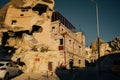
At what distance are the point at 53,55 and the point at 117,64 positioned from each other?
609 inches

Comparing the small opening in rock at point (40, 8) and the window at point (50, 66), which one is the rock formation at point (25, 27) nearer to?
the small opening in rock at point (40, 8)

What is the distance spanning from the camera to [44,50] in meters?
35.1

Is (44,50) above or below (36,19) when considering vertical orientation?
below

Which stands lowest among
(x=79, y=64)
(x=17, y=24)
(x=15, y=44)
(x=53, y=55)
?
(x=79, y=64)

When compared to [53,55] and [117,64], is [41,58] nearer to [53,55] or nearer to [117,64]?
[53,55]

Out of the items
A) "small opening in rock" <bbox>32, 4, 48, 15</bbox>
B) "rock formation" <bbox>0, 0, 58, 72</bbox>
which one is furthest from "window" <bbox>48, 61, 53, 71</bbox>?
"small opening in rock" <bbox>32, 4, 48, 15</bbox>

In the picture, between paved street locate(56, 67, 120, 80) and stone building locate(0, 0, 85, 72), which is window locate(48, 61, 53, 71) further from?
paved street locate(56, 67, 120, 80)

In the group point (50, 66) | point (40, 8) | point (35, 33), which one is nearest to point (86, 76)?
point (50, 66)

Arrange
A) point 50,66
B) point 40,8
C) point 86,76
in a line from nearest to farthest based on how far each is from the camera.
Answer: point 86,76 → point 50,66 → point 40,8

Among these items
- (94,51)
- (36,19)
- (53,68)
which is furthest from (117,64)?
(94,51)

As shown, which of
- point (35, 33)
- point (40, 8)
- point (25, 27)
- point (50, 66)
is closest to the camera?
point (50, 66)

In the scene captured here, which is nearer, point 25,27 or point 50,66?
point 50,66

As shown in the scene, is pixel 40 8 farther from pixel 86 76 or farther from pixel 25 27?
Answer: pixel 86 76

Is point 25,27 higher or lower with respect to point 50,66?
higher
